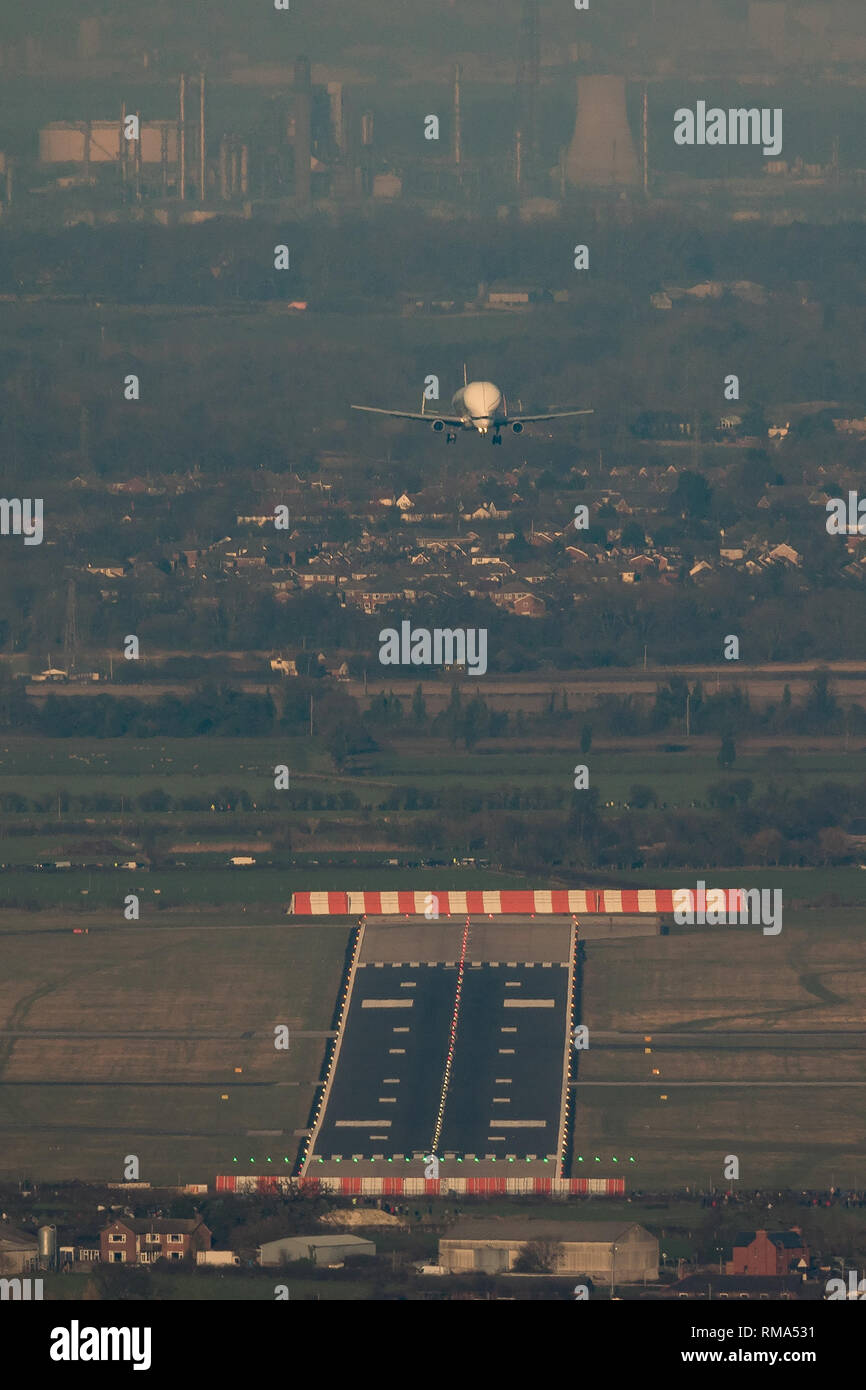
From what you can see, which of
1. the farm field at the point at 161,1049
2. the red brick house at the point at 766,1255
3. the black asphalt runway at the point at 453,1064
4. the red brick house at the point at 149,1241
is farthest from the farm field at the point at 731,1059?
the red brick house at the point at 149,1241

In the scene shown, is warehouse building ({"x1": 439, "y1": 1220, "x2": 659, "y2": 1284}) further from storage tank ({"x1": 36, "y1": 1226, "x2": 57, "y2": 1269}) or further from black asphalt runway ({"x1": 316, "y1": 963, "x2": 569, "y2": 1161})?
black asphalt runway ({"x1": 316, "y1": 963, "x2": 569, "y2": 1161})

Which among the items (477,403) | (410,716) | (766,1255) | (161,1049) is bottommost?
(766,1255)

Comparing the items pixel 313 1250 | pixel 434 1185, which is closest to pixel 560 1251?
pixel 313 1250

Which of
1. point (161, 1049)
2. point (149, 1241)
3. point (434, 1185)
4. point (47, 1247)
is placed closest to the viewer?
point (47, 1247)

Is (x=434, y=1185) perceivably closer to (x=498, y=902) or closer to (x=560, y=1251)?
(x=560, y=1251)

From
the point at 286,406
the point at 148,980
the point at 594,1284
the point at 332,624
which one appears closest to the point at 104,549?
the point at 332,624

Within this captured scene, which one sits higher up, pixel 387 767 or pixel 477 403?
pixel 477 403
